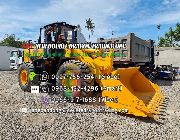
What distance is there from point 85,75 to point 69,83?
783mm

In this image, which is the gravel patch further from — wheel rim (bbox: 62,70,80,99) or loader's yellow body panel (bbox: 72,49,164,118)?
wheel rim (bbox: 62,70,80,99)

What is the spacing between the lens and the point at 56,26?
861 centimetres

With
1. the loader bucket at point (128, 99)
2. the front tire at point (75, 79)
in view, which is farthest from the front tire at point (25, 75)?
the loader bucket at point (128, 99)

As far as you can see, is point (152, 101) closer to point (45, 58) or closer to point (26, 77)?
point (45, 58)

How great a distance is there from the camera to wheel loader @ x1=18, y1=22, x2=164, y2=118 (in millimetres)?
6039

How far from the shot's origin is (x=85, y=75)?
699cm

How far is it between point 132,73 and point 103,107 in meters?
1.93

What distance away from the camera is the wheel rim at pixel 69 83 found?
7.21 metres

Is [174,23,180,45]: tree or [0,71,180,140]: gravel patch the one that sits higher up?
[174,23,180,45]: tree

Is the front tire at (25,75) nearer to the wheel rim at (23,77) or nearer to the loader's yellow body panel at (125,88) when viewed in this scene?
the wheel rim at (23,77)

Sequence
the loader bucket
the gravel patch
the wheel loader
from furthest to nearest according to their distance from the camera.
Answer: the wheel loader
the loader bucket
the gravel patch

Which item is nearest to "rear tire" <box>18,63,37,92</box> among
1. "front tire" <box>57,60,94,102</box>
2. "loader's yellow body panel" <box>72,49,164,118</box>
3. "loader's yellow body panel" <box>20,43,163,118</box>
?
"loader's yellow body panel" <box>20,43,163,118</box>

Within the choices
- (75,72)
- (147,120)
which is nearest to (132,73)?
A: (75,72)

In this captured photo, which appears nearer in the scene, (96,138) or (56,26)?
(96,138)
